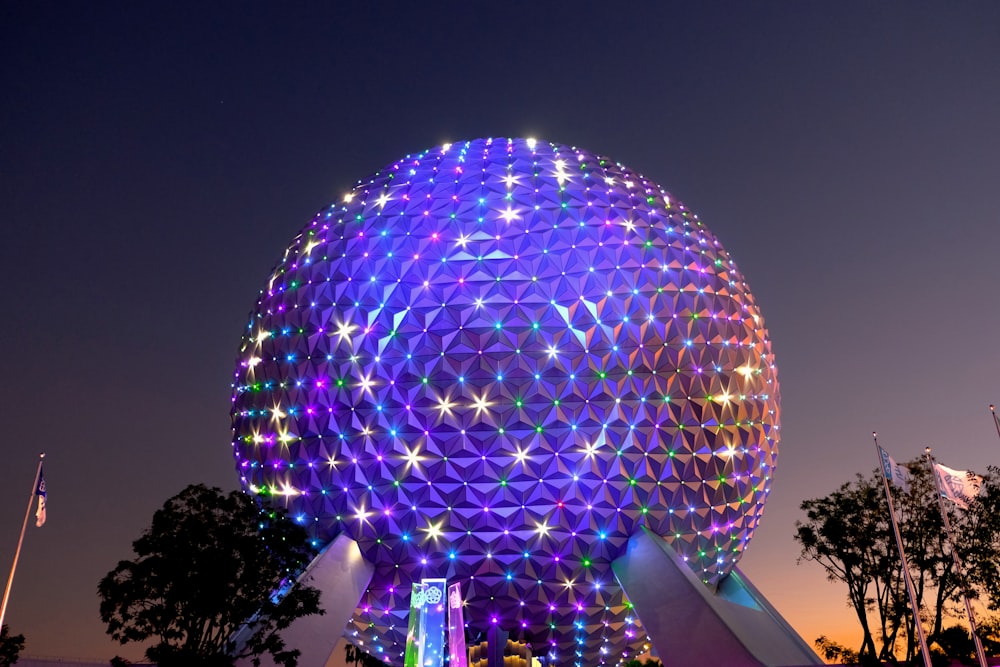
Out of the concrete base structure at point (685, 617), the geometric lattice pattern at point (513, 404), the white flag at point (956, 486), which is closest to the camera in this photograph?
the concrete base structure at point (685, 617)

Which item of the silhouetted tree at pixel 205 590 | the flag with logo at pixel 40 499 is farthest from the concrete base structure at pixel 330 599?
the flag with logo at pixel 40 499

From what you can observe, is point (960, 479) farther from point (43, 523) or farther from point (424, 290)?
point (43, 523)

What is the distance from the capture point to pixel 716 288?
2577cm

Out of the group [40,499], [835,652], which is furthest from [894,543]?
[40,499]

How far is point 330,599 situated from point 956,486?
56.7 feet

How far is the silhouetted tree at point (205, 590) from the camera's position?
21.0m

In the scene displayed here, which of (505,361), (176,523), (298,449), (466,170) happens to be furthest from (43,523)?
(466,170)

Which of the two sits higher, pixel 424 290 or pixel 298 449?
pixel 424 290

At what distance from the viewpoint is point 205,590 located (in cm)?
2114

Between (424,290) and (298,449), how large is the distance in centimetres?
597

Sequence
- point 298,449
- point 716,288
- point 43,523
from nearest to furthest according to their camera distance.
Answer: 1. point 43,523
2. point 298,449
3. point 716,288

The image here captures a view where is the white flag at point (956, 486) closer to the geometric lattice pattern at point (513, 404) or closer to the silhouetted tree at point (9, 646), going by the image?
the geometric lattice pattern at point (513, 404)

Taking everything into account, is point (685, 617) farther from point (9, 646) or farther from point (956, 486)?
point (9, 646)

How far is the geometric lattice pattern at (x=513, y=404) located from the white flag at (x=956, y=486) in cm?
520
